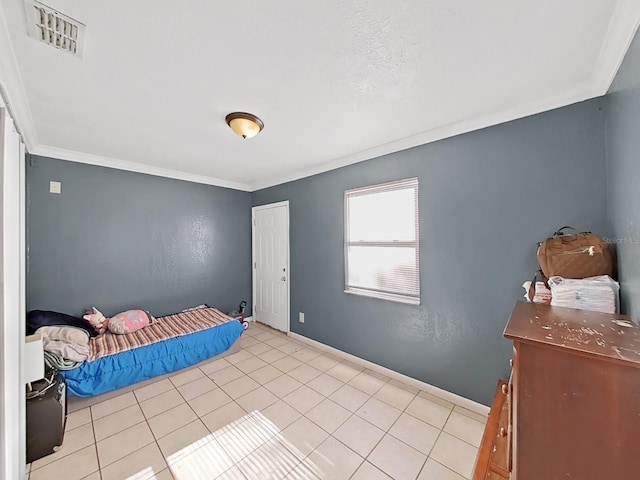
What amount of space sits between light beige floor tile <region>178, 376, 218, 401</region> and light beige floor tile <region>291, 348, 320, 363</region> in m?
0.98

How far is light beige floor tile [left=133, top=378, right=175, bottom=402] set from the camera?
2.32m

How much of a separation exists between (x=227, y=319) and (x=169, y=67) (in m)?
2.77

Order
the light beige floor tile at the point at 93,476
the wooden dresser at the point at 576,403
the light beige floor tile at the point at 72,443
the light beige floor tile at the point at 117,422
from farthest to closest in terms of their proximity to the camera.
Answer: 1. the light beige floor tile at the point at 117,422
2. the light beige floor tile at the point at 72,443
3. the light beige floor tile at the point at 93,476
4. the wooden dresser at the point at 576,403

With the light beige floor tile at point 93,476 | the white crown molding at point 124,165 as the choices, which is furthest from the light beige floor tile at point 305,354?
the white crown molding at point 124,165

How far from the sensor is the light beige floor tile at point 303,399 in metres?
2.14

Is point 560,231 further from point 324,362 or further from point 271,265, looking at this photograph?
point 271,265

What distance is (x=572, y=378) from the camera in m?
0.74

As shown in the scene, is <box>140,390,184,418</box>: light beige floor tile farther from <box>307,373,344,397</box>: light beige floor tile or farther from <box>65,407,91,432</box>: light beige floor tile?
<box>307,373,344,397</box>: light beige floor tile

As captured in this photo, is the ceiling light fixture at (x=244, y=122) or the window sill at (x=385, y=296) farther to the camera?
the window sill at (x=385, y=296)

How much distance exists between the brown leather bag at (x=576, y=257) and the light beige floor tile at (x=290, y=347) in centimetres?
276

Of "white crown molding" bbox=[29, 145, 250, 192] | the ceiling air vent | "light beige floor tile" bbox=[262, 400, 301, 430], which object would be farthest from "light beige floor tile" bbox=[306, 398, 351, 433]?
"white crown molding" bbox=[29, 145, 250, 192]

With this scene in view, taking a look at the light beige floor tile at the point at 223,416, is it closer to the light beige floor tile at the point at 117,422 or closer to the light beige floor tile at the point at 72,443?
the light beige floor tile at the point at 117,422

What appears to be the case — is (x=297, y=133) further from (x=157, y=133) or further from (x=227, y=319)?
(x=227, y=319)

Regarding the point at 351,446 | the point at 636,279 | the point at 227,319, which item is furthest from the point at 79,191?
the point at 636,279
